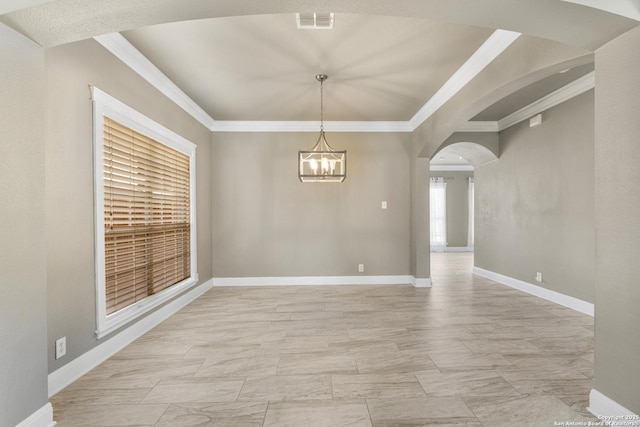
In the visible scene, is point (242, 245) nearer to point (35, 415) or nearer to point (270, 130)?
point (270, 130)

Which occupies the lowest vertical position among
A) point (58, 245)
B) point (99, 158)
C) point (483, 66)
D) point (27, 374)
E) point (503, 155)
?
point (27, 374)

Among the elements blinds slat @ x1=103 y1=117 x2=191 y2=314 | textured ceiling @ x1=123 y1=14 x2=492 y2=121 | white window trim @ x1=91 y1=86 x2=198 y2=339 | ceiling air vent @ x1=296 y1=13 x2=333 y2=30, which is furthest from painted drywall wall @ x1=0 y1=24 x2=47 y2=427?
ceiling air vent @ x1=296 y1=13 x2=333 y2=30

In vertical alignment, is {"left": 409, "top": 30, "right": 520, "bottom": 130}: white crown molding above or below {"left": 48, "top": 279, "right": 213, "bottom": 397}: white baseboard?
above

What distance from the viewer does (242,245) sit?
5.05 meters

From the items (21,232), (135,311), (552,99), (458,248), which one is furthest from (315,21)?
(458,248)

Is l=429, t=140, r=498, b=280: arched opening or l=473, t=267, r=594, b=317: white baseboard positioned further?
l=429, t=140, r=498, b=280: arched opening

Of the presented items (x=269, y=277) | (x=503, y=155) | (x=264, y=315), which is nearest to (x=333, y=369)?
(x=264, y=315)

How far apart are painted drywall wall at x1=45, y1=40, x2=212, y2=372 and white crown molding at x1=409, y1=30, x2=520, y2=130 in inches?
135

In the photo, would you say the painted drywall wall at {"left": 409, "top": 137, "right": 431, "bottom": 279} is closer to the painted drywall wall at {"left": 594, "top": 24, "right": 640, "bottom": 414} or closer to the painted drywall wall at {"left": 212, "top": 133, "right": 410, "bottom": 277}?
the painted drywall wall at {"left": 212, "top": 133, "right": 410, "bottom": 277}

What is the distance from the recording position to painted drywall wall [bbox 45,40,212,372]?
1.98 meters

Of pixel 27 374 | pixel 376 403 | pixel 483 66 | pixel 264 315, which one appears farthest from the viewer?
pixel 264 315

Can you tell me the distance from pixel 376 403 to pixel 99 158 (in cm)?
283

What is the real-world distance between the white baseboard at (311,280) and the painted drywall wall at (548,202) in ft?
6.11

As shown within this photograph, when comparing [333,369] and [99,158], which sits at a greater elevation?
[99,158]
